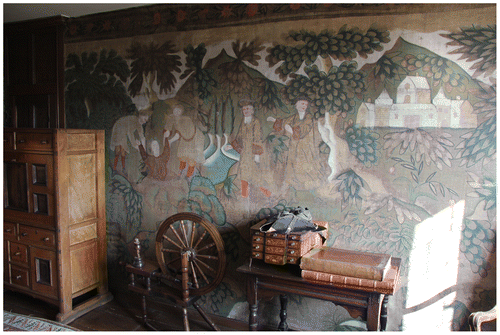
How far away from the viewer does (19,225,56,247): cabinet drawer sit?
3.70m

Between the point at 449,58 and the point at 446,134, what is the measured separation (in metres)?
0.54

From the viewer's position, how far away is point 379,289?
95.7 inches

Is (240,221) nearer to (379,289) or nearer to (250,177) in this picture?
(250,177)

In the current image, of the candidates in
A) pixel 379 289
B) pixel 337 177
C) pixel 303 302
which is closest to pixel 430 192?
pixel 337 177

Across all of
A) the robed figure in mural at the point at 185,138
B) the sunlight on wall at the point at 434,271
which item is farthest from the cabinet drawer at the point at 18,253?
the sunlight on wall at the point at 434,271

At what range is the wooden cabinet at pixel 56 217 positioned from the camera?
3648 millimetres

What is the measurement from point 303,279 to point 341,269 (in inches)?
10.9

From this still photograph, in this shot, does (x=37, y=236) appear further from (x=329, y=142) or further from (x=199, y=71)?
(x=329, y=142)


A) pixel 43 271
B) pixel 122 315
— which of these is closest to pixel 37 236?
pixel 43 271

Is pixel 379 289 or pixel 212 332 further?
pixel 212 332

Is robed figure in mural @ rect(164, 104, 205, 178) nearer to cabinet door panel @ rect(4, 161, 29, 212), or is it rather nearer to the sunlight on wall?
cabinet door panel @ rect(4, 161, 29, 212)

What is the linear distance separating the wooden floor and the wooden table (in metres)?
0.90

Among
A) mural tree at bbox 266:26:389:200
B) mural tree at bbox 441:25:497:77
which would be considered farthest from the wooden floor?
mural tree at bbox 441:25:497:77

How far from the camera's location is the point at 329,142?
10.4ft
